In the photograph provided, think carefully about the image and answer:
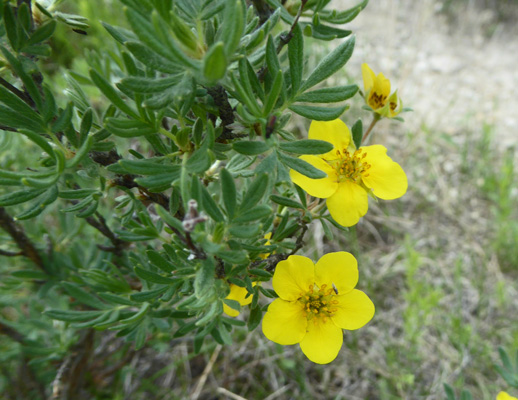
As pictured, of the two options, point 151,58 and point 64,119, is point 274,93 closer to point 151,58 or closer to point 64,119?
point 151,58

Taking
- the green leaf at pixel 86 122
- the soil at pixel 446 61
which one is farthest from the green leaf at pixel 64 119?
the soil at pixel 446 61

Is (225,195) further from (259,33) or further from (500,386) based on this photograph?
(500,386)

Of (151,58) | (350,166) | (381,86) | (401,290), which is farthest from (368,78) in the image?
(401,290)

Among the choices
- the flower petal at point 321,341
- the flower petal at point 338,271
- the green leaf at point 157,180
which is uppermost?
the green leaf at point 157,180

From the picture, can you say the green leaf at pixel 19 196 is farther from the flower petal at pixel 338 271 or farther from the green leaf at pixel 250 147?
the flower petal at pixel 338 271

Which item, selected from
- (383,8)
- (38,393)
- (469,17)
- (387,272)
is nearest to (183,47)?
(38,393)

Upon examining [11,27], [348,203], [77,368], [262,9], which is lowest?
[77,368]
